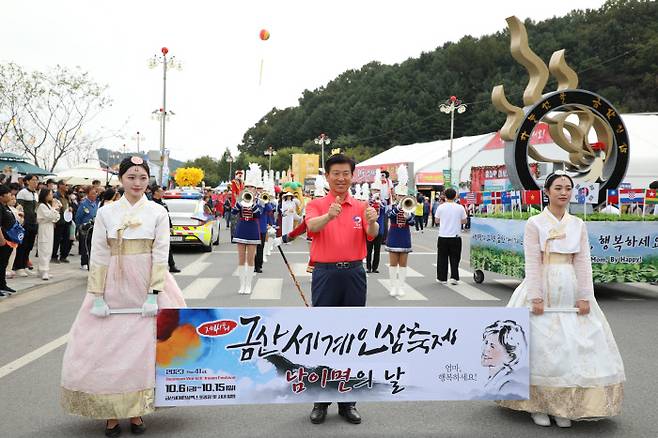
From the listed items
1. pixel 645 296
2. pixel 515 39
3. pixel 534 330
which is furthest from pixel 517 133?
pixel 534 330

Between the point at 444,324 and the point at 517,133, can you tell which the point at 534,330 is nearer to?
the point at 444,324

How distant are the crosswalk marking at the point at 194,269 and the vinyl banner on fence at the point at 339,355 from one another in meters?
9.98

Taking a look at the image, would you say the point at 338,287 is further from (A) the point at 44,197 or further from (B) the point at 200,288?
(A) the point at 44,197

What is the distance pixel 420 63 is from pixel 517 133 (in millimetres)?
77291

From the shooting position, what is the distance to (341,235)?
5137mm

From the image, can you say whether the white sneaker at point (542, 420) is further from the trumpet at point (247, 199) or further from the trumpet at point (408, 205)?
the trumpet at point (247, 199)

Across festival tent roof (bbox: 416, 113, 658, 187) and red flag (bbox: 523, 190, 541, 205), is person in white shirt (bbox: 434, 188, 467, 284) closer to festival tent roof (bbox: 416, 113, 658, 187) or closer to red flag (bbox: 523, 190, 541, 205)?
red flag (bbox: 523, 190, 541, 205)

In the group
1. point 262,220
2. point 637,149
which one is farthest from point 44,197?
point 637,149

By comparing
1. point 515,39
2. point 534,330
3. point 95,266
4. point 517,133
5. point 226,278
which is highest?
point 515,39

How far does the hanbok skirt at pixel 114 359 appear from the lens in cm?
454

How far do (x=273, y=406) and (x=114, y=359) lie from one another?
141cm

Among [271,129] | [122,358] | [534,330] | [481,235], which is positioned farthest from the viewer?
[271,129]

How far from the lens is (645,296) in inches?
472

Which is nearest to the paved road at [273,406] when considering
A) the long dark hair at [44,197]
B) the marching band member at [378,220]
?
the long dark hair at [44,197]
